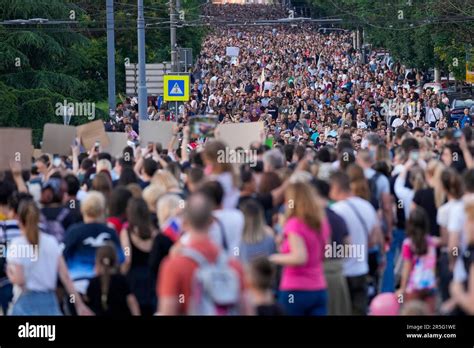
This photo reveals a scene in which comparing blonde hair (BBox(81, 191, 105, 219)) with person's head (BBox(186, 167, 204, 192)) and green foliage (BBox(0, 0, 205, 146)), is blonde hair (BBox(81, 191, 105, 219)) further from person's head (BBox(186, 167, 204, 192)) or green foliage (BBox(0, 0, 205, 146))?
green foliage (BBox(0, 0, 205, 146))

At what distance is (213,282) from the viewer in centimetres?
980

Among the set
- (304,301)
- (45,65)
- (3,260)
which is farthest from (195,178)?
(45,65)

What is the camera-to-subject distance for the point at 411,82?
224 ft

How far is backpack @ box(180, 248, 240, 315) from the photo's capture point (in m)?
9.77

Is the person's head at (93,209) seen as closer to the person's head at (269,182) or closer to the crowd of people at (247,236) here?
the crowd of people at (247,236)

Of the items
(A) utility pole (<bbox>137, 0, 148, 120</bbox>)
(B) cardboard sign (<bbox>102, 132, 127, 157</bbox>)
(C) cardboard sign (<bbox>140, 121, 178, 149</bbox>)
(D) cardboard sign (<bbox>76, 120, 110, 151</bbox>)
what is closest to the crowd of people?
(D) cardboard sign (<bbox>76, 120, 110, 151</bbox>)

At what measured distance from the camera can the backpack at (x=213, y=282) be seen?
9.77 metres

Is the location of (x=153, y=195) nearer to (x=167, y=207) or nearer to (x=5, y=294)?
(x=167, y=207)

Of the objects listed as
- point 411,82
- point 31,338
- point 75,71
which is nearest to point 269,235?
point 31,338

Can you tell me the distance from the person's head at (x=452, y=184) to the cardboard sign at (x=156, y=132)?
9.17 metres

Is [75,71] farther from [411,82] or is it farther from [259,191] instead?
[259,191]

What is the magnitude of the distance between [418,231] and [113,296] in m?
2.40

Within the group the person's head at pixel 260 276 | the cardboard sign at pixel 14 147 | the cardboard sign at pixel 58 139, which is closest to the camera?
the person's head at pixel 260 276

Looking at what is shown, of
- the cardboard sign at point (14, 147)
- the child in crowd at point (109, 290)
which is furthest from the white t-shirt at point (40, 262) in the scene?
the cardboard sign at point (14, 147)
